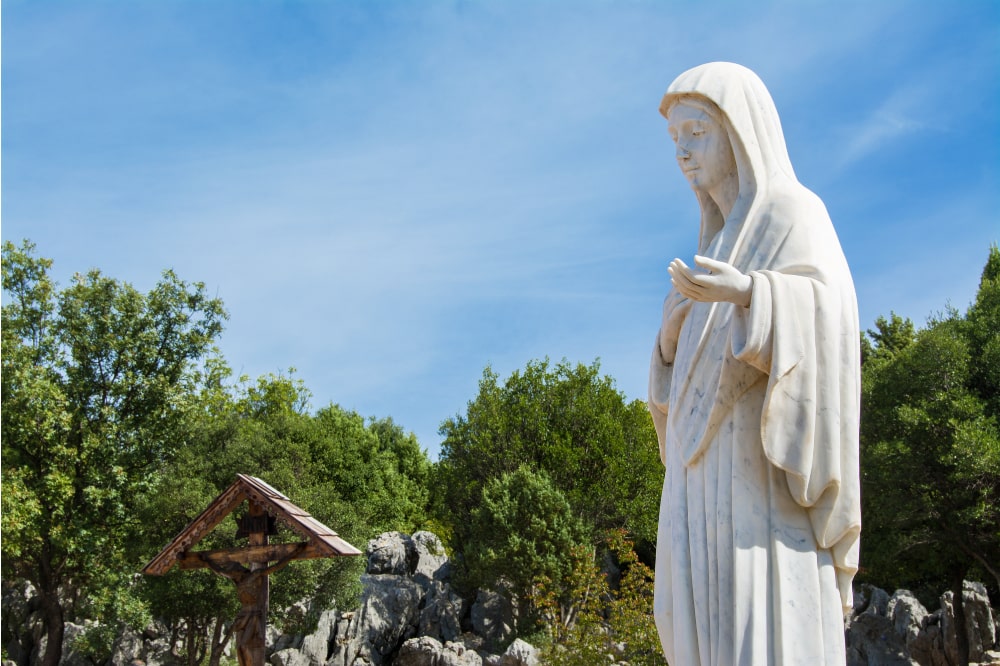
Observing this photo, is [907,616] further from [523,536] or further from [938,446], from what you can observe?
[523,536]

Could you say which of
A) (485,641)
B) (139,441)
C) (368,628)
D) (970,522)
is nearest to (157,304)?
Answer: (139,441)

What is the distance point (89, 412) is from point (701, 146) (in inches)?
1010

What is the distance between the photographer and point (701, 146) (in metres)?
4.86

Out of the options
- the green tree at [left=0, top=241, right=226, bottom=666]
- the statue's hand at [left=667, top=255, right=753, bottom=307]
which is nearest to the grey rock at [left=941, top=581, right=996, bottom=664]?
the green tree at [left=0, top=241, right=226, bottom=666]

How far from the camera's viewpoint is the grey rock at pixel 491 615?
34.8 m

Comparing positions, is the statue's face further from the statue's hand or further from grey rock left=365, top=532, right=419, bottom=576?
grey rock left=365, top=532, right=419, bottom=576

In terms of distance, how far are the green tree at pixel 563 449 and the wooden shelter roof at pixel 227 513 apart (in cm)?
2232

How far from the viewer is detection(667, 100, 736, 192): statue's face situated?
4.83m

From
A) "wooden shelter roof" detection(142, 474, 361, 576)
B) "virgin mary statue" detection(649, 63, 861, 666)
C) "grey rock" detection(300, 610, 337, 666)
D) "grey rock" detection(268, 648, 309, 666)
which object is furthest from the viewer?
"grey rock" detection(300, 610, 337, 666)

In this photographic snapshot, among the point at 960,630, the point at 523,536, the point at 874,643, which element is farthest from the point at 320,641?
the point at 960,630

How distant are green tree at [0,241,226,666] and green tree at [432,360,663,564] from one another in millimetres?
12088

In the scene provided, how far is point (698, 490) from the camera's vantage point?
14.3 ft

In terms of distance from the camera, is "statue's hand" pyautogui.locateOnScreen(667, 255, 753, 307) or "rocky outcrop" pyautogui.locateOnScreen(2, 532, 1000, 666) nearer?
"statue's hand" pyautogui.locateOnScreen(667, 255, 753, 307)

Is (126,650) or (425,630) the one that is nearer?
(126,650)
